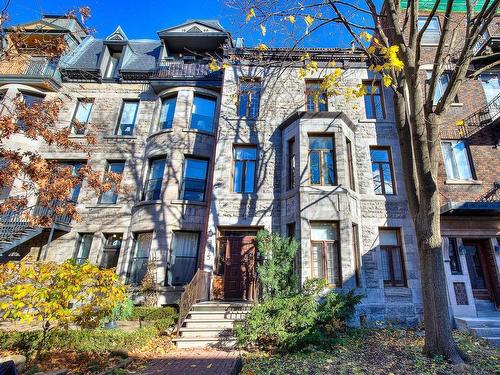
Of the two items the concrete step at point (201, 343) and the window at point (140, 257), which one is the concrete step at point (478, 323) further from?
the window at point (140, 257)

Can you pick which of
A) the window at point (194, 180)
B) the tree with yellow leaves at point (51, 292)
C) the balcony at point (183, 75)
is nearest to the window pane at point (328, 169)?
the window at point (194, 180)

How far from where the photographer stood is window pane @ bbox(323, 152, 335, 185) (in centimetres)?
1083

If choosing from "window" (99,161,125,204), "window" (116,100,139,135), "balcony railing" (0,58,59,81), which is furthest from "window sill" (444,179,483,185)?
"balcony railing" (0,58,59,81)

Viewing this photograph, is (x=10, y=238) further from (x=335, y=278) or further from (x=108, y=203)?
(x=335, y=278)

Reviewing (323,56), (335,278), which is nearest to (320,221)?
(335,278)

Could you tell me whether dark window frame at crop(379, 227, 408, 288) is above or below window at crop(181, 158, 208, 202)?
below

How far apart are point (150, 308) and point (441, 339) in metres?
8.84

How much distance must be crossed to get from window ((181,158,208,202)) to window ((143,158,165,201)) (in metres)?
1.19

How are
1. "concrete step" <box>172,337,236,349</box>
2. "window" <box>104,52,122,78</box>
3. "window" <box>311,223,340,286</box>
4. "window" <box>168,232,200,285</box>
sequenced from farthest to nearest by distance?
"window" <box>104,52,122,78</box> → "window" <box>168,232,200,285</box> → "window" <box>311,223,340,286</box> → "concrete step" <box>172,337,236,349</box>

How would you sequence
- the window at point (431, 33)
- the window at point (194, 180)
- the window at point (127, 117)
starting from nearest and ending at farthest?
the window at point (194, 180) < the window at point (431, 33) < the window at point (127, 117)

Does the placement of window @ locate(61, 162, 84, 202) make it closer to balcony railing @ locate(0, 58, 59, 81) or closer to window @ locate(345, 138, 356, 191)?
balcony railing @ locate(0, 58, 59, 81)

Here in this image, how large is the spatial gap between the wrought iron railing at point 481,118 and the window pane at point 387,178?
11.5 ft

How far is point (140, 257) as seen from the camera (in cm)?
1197

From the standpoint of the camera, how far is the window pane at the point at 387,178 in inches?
456
